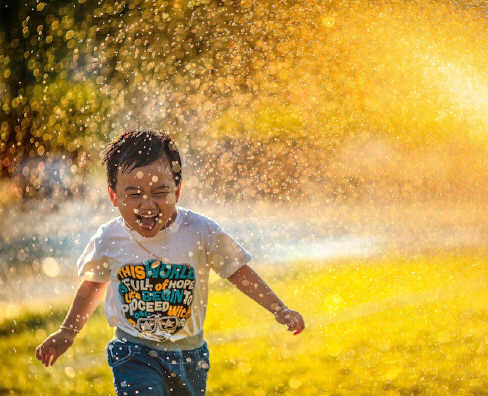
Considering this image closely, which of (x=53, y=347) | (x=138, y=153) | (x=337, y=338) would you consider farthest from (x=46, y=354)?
(x=337, y=338)

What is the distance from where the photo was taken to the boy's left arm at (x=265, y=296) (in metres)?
1.40

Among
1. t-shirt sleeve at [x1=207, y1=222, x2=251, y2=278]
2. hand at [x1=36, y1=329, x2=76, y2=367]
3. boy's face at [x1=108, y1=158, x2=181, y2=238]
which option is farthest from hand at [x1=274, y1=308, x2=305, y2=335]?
hand at [x1=36, y1=329, x2=76, y2=367]

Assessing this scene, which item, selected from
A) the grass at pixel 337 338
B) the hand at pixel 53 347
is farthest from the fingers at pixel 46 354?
the grass at pixel 337 338

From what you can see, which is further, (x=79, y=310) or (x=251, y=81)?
(x=251, y=81)

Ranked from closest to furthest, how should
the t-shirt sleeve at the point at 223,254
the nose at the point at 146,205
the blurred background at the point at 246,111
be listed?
the nose at the point at 146,205, the t-shirt sleeve at the point at 223,254, the blurred background at the point at 246,111

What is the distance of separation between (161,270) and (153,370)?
0.70 ft

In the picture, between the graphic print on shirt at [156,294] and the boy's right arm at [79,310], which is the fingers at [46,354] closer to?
the boy's right arm at [79,310]

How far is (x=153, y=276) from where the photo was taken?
4.38 ft

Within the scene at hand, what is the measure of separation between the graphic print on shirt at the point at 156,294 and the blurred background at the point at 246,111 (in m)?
0.27

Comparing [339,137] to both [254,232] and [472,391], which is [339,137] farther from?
[472,391]

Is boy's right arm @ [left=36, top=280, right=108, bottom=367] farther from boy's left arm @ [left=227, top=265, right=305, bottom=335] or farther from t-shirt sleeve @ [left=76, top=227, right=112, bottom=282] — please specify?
boy's left arm @ [left=227, top=265, right=305, bottom=335]

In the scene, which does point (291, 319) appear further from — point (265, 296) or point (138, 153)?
point (138, 153)

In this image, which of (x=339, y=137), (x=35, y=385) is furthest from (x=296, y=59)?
(x=35, y=385)

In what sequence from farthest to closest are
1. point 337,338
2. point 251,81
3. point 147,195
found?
point 337,338 → point 251,81 → point 147,195
